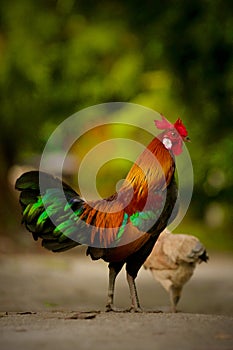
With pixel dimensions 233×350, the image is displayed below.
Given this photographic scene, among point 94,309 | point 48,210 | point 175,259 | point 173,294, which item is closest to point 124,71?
point 94,309

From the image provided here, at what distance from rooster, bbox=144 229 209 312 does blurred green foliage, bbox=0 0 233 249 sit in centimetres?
399

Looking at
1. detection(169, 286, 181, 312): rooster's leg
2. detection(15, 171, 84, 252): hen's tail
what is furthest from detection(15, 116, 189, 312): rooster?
detection(169, 286, 181, 312): rooster's leg

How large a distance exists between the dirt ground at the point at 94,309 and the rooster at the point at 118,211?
0.53m

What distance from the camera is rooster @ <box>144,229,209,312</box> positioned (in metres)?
8.05

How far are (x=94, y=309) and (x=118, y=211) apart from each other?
11.1ft

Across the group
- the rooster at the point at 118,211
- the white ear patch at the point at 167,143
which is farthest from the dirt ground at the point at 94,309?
the white ear patch at the point at 167,143

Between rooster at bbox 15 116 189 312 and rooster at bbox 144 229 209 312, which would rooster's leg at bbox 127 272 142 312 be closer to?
rooster at bbox 15 116 189 312

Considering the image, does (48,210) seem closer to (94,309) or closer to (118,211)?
(118,211)

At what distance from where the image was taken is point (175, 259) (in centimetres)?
809

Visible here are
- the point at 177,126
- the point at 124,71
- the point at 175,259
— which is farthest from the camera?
the point at 124,71

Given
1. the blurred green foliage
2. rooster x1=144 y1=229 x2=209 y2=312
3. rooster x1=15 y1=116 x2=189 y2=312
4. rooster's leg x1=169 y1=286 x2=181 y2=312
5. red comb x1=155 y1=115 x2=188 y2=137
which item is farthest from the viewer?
the blurred green foliage

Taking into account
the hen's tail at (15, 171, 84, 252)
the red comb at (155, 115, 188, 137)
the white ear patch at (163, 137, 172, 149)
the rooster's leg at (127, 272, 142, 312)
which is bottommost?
the rooster's leg at (127, 272, 142, 312)

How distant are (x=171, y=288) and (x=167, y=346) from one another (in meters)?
3.53

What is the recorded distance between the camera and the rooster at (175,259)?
805 centimetres
